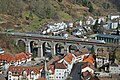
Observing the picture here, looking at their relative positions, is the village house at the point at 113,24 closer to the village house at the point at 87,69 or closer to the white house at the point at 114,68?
the village house at the point at 87,69

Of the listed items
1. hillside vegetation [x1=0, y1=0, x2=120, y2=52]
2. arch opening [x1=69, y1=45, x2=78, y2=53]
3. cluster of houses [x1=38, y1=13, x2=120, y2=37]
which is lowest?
arch opening [x1=69, y1=45, x2=78, y2=53]

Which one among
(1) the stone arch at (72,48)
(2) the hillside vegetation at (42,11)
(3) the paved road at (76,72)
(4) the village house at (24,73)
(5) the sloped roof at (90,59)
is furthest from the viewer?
(2) the hillside vegetation at (42,11)

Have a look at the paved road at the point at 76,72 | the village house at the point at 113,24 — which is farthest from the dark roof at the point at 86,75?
the village house at the point at 113,24

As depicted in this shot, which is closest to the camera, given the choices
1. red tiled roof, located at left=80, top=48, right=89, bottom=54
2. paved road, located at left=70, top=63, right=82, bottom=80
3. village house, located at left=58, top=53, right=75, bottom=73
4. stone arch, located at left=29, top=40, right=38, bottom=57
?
paved road, located at left=70, top=63, right=82, bottom=80

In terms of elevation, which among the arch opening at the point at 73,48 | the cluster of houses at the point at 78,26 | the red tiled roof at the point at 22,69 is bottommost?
the arch opening at the point at 73,48

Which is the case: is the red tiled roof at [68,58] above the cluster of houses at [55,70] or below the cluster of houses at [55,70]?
above

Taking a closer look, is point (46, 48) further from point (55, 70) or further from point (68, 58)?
point (55, 70)

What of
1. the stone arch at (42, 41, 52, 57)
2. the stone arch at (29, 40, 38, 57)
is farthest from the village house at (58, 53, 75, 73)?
the stone arch at (29, 40, 38, 57)

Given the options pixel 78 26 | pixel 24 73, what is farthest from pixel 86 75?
pixel 78 26

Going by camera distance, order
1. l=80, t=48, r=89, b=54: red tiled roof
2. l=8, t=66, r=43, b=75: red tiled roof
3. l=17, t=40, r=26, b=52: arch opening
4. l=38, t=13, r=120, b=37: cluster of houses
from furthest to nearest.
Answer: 1. l=38, t=13, r=120, b=37: cluster of houses
2. l=17, t=40, r=26, b=52: arch opening
3. l=80, t=48, r=89, b=54: red tiled roof
4. l=8, t=66, r=43, b=75: red tiled roof

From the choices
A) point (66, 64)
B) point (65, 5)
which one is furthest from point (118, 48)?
point (65, 5)

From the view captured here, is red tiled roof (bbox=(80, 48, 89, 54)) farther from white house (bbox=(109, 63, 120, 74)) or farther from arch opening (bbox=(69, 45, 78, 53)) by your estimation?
white house (bbox=(109, 63, 120, 74))

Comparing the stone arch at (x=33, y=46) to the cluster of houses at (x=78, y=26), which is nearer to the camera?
the stone arch at (x=33, y=46)

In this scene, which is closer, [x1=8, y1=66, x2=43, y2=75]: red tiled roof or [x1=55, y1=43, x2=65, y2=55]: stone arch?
[x1=8, y1=66, x2=43, y2=75]: red tiled roof
